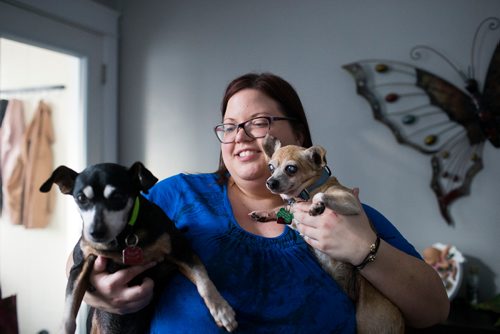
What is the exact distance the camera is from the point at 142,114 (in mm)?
2801

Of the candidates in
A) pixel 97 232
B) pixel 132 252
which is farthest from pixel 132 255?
pixel 97 232

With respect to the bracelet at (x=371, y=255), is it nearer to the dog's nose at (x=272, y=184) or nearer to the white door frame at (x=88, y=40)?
the dog's nose at (x=272, y=184)

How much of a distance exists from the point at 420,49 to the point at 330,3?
0.63 m

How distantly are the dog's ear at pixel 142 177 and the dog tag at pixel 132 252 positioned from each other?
0.12 meters

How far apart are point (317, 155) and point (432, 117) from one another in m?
1.57

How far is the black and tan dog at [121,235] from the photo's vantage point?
833 millimetres

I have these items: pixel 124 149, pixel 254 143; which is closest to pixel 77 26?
pixel 124 149

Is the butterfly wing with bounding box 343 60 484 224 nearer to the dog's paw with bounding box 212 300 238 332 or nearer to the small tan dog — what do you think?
the small tan dog

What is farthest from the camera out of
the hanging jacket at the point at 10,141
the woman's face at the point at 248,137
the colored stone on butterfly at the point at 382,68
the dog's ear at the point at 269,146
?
the colored stone on butterfly at the point at 382,68

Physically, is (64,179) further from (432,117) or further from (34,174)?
(432,117)

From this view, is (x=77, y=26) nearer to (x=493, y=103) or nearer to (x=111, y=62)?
(x=111, y=62)

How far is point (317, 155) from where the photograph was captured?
941mm

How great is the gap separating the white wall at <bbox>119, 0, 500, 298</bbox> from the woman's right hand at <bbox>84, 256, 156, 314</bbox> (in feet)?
5.60

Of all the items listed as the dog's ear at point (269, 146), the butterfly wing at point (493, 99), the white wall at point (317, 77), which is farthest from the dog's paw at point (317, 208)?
the butterfly wing at point (493, 99)
